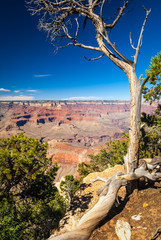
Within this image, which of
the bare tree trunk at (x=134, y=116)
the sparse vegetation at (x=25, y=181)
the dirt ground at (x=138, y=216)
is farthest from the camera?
the sparse vegetation at (x=25, y=181)

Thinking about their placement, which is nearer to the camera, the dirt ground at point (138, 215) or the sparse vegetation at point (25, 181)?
the dirt ground at point (138, 215)

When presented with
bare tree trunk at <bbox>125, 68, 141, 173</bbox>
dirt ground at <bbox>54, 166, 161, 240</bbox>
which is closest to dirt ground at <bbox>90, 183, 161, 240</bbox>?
dirt ground at <bbox>54, 166, 161, 240</bbox>

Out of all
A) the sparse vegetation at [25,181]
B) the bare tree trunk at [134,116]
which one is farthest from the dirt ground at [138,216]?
the sparse vegetation at [25,181]

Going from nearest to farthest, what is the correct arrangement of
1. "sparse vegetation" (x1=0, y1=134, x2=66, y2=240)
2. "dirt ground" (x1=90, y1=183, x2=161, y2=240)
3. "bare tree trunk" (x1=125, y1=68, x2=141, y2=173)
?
"dirt ground" (x1=90, y1=183, x2=161, y2=240), "bare tree trunk" (x1=125, y1=68, x2=141, y2=173), "sparse vegetation" (x1=0, y1=134, x2=66, y2=240)

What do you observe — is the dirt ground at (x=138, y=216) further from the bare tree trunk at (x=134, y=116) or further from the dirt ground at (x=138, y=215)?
the bare tree trunk at (x=134, y=116)

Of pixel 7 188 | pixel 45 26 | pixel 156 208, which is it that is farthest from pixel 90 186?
pixel 45 26

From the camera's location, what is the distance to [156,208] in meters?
3.63

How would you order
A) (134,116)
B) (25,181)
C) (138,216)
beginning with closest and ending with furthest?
1. (138,216)
2. (134,116)
3. (25,181)

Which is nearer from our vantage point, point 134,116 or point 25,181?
point 134,116

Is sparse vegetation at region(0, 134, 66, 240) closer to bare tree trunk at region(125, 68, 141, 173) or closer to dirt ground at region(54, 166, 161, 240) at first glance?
dirt ground at region(54, 166, 161, 240)

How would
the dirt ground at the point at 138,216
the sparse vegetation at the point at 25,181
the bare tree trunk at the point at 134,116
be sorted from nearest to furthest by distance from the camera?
the dirt ground at the point at 138,216 → the bare tree trunk at the point at 134,116 → the sparse vegetation at the point at 25,181

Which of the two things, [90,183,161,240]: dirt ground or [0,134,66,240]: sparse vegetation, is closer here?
[90,183,161,240]: dirt ground

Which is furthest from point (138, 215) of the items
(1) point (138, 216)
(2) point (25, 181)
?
(2) point (25, 181)

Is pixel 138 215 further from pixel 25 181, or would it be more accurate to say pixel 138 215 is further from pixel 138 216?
pixel 25 181
